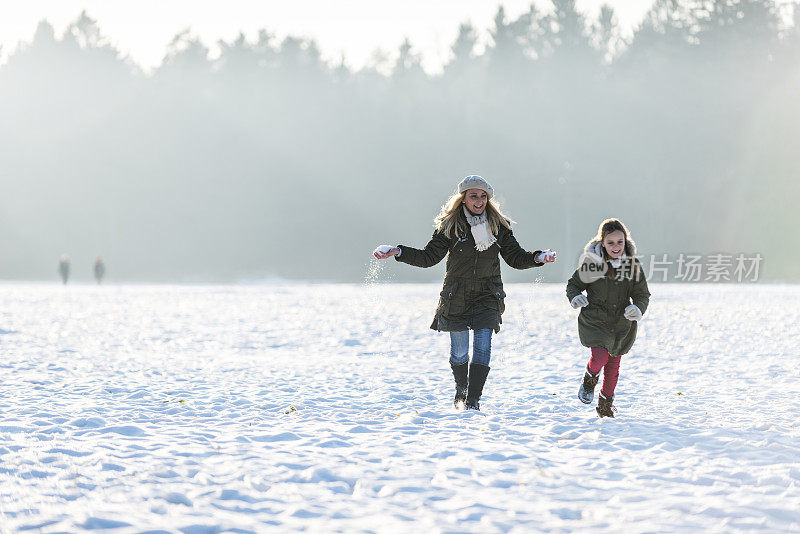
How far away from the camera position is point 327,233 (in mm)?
64688

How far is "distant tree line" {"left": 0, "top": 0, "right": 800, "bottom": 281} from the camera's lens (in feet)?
210

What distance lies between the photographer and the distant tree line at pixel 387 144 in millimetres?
64125

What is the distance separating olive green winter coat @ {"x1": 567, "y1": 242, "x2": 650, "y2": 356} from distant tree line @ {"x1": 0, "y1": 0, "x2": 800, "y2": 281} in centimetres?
5622

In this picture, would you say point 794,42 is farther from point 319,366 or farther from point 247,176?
point 319,366

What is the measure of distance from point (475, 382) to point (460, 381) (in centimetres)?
26

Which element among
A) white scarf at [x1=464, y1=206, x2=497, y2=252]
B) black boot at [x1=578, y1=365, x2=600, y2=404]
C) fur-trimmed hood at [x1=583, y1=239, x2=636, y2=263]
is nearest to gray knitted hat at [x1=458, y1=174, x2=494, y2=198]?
white scarf at [x1=464, y1=206, x2=497, y2=252]

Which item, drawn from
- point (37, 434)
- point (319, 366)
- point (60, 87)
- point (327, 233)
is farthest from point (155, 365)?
point (60, 87)

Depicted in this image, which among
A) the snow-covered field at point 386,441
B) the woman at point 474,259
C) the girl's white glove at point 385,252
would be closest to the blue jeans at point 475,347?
the woman at point 474,259

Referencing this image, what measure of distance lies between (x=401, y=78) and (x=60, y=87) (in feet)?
101

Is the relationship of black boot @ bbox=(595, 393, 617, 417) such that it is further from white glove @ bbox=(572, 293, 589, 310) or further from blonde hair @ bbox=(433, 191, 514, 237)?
blonde hair @ bbox=(433, 191, 514, 237)

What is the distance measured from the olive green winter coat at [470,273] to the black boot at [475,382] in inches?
14.5

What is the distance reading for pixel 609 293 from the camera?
6289 mm

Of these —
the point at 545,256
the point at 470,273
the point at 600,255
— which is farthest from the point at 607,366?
the point at 470,273

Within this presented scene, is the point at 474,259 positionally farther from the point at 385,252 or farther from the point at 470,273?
the point at 385,252
